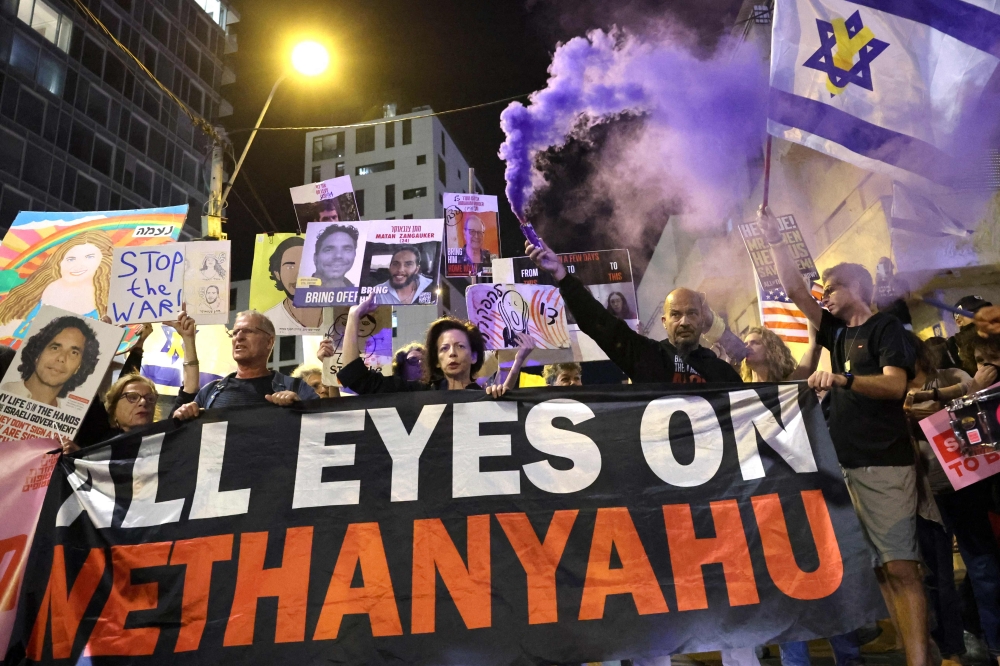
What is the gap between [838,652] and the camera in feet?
11.7

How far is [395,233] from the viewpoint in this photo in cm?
694

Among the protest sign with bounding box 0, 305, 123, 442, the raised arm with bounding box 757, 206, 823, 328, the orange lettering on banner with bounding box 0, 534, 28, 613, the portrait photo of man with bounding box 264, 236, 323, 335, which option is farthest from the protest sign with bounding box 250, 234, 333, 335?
the raised arm with bounding box 757, 206, 823, 328

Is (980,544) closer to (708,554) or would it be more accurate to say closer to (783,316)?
(708,554)

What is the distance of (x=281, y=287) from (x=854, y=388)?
5568 mm

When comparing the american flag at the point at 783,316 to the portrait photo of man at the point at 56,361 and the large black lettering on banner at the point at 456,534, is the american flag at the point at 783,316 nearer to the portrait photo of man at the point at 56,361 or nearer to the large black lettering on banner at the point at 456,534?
the large black lettering on banner at the point at 456,534

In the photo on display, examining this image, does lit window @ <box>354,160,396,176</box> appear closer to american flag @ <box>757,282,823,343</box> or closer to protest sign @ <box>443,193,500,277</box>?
protest sign @ <box>443,193,500,277</box>

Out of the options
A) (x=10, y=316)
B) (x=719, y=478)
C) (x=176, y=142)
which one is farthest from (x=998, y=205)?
(x=176, y=142)

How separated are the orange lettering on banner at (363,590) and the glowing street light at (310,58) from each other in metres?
6.49

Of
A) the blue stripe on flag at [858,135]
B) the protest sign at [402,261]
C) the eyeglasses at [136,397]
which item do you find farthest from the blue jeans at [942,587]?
the eyeglasses at [136,397]

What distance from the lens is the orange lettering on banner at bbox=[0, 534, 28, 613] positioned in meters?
3.57

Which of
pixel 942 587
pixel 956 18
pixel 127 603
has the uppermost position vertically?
pixel 956 18

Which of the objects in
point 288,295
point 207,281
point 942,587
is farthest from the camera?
point 288,295

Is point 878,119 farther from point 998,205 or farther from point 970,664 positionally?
point 998,205

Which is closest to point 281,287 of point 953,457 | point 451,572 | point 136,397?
point 136,397
